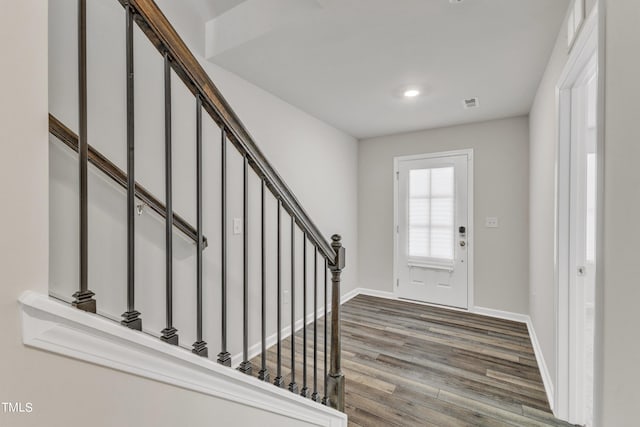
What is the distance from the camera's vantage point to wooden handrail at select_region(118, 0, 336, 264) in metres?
0.73

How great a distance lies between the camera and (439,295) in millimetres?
3938

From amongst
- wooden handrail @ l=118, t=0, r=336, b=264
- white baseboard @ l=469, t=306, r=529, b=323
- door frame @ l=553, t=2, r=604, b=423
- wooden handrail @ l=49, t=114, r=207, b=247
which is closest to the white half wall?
wooden handrail @ l=118, t=0, r=336, b=264

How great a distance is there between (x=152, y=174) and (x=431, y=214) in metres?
3.35

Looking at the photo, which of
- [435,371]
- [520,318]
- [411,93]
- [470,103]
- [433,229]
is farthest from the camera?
[433,229]

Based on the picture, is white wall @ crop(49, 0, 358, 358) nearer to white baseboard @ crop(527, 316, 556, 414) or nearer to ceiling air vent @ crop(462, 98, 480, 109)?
ceiling air vent @ crop(462, 98, 480, 109)

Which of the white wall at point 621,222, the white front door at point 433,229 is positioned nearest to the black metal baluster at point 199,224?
the white wall at point 621,222

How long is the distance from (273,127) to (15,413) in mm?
2660

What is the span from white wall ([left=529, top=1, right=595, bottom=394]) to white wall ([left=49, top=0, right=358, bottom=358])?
7.00 ft

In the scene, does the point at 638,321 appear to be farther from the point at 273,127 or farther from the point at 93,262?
the point at 273,127

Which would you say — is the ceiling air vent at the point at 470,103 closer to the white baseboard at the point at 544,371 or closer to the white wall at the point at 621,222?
the white wall at the point at 621,222

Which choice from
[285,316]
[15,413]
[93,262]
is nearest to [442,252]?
[285,316]

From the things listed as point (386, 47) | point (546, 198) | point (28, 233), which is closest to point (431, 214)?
point (546, 198)

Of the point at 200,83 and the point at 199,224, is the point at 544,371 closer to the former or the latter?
Result: the point at 199,224

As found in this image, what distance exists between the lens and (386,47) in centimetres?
202
